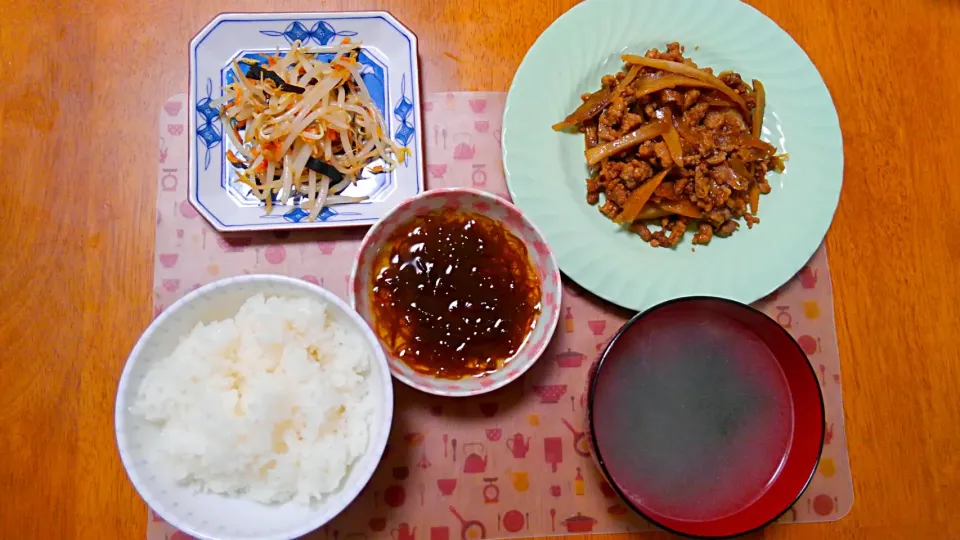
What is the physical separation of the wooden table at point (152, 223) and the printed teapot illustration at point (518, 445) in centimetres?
75

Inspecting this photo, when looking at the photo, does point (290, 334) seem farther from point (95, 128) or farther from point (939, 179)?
point (939, 179)

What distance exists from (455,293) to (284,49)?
90 centimetres

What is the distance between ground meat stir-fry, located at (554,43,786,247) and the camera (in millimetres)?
1732

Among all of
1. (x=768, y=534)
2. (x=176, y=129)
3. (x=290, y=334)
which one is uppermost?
(x=176, y=129)

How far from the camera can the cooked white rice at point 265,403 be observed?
1367mm

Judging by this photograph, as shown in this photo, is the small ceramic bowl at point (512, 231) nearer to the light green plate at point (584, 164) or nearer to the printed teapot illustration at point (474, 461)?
the light green plate at point (584, 164)

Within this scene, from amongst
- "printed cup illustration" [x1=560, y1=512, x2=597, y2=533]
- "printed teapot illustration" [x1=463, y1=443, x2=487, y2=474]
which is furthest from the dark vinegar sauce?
"printed cup illustration" [x1=560, y1=512, x2=597, y2=533]

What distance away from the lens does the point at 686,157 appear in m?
1.73

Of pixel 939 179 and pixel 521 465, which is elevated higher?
pixel 939 179

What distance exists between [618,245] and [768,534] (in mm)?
933

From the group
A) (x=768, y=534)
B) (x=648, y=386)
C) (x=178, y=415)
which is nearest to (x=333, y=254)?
(x=178, y=415)

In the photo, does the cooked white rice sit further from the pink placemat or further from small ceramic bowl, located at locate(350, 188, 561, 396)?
the pink placemat

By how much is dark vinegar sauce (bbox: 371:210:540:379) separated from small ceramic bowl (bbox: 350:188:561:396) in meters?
0.02

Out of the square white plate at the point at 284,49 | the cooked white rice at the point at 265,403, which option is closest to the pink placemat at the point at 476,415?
the square white plate at the point at 284,49
